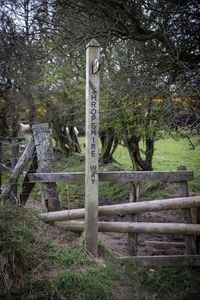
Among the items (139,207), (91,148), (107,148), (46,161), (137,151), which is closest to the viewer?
(91,148)

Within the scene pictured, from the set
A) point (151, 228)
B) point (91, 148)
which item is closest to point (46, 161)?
point (91, 148)

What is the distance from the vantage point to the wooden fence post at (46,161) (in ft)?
18.0

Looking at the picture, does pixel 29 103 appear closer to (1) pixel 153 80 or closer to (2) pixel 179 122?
(1) pixel 153 80

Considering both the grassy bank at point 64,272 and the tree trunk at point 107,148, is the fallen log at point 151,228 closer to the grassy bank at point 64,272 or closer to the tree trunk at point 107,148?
the grassy bank at point 64,272

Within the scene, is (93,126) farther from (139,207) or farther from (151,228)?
(151,228)

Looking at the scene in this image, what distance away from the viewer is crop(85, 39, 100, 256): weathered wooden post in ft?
15.4

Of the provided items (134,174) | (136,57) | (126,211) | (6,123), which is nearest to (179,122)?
(134,174)

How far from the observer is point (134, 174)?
525 centimetres

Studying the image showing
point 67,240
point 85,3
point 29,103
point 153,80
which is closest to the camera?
point 67,240

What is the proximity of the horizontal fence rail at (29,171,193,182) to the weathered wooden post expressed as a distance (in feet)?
1.24

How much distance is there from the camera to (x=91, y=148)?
4711mm

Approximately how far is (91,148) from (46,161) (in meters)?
1.11

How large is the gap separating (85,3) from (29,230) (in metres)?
3.51

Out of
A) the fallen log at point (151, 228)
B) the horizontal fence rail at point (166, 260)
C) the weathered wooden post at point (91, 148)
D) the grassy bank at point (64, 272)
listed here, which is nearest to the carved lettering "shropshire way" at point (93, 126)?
the weathered wooden post at point (91, 148)
